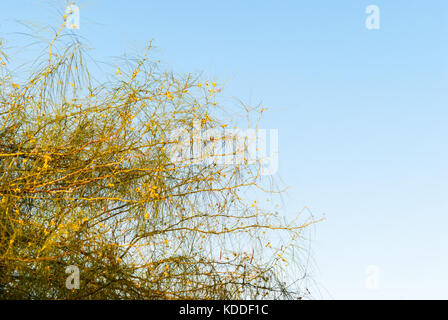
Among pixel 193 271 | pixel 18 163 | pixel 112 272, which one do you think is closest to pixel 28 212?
pixel 18 163

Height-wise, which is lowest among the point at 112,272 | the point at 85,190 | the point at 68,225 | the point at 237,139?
the point at 112,272

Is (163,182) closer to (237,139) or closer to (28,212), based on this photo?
(237,139)

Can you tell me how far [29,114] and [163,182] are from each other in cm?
123

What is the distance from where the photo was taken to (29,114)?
4.45 metres

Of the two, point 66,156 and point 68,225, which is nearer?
→ point 68,225

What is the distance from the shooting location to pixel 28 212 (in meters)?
3.99

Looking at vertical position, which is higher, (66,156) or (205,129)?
(205,129)

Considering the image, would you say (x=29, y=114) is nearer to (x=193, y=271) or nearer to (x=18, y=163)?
(x=18, y=163)

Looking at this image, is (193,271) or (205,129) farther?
(205,129)
